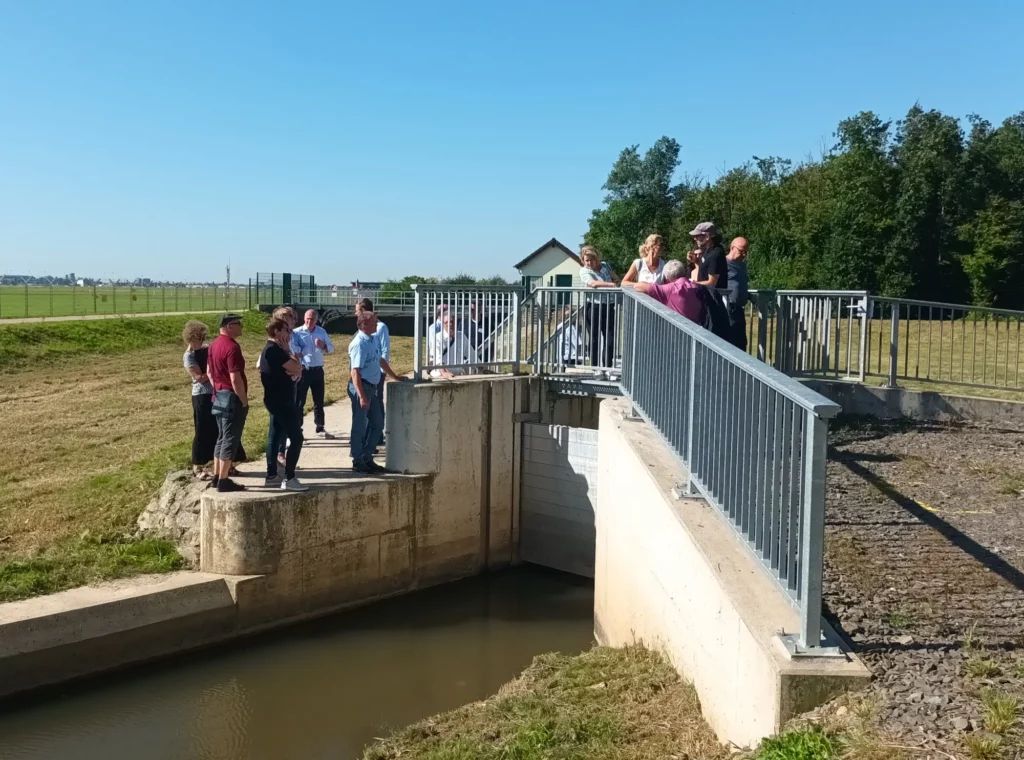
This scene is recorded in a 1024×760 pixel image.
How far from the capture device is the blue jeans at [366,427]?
388 inches

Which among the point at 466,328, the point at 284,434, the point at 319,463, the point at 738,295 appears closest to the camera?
the point at 284,434

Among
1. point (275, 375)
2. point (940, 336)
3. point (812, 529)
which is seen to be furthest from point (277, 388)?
point (940, 336)

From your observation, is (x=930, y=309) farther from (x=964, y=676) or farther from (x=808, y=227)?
(x=808, y=227)

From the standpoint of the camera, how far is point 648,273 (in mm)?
9281

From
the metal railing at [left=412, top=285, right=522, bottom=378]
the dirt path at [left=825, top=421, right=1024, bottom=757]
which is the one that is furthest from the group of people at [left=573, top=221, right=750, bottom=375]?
the dirt path at [left=825, top=421, right=1024, bottom=757]

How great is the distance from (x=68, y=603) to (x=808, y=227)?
3173 cm

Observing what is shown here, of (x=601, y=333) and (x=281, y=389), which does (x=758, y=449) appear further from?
(x=601, y=333)

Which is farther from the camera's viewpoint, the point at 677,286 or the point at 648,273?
the point at 648,273

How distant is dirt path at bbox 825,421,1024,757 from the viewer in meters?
3.36

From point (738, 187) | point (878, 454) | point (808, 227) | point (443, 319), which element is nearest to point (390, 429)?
point (443, 319)

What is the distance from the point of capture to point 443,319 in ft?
34.3

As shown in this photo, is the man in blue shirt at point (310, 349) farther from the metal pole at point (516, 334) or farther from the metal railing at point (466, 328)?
the metal pole at point (516, 334)

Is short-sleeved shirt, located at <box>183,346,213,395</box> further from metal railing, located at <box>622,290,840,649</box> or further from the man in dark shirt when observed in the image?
metal railing, located at <box>622,290,840,649</box>

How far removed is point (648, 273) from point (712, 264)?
0.83 m
